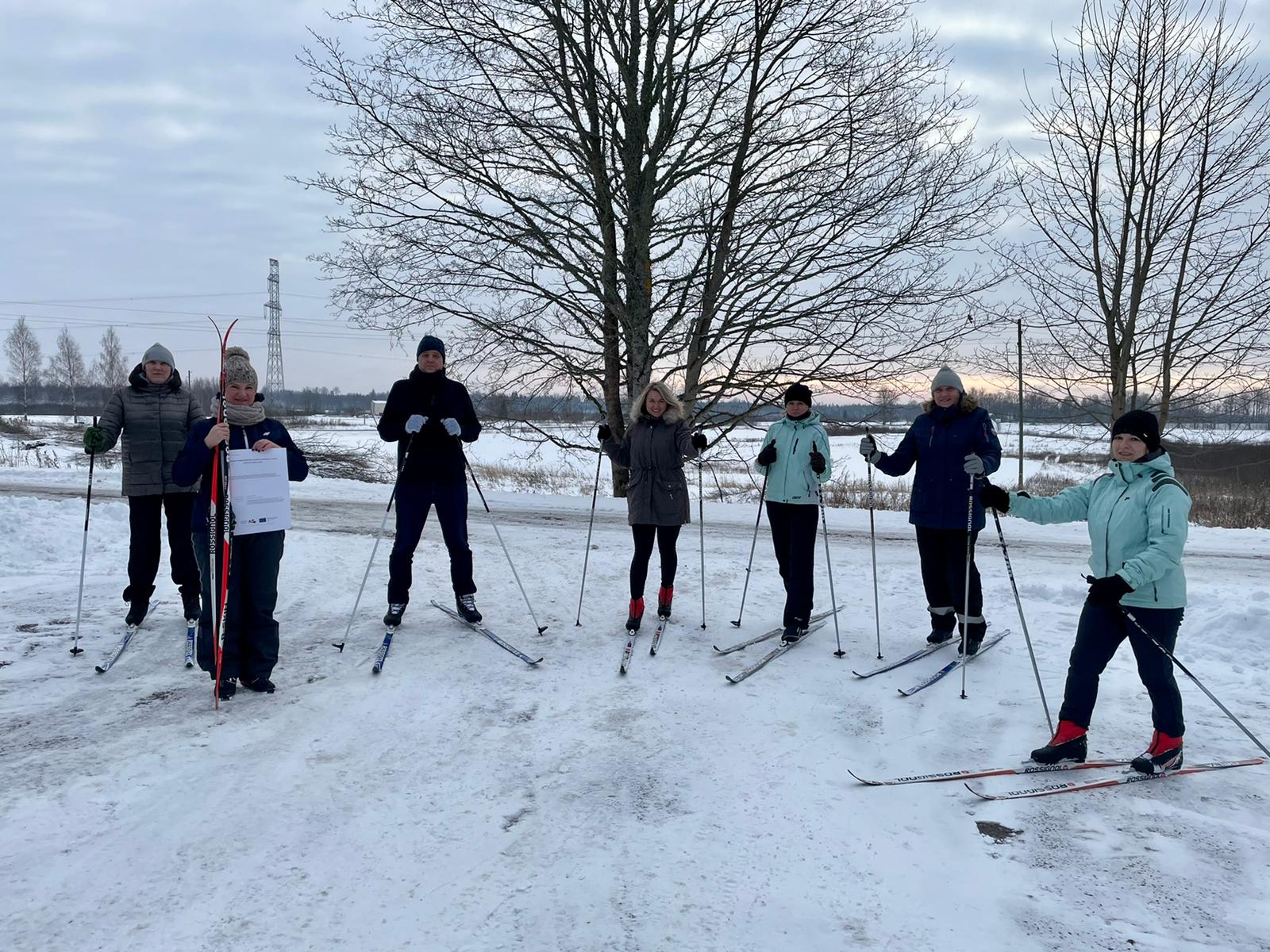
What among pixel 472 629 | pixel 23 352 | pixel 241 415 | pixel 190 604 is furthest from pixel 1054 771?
pixel 23 352

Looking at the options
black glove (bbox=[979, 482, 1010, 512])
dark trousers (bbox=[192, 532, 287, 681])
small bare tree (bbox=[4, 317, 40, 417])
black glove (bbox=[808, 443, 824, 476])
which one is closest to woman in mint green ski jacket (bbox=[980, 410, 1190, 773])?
black glove (bbox=[979, 482, 1010, 512])

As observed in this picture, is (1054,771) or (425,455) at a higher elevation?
(425,455)

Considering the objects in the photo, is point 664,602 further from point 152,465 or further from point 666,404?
point 152,465

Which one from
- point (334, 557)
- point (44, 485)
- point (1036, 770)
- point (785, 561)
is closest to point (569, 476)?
point (44, 485)

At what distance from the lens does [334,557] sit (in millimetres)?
8234

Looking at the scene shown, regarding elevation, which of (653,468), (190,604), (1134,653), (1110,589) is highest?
(653,468)

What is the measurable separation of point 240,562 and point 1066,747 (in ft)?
15.5

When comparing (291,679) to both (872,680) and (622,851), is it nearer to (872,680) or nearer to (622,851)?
(622,851)

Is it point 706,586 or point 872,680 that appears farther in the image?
point 706,586

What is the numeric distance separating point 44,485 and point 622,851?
1591 cm

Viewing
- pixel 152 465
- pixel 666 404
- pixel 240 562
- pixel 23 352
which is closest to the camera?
pixel 240 562

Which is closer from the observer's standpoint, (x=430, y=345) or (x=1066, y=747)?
(x=1066, y=747)

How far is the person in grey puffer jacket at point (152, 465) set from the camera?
5.71m

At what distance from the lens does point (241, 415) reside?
479 cm
